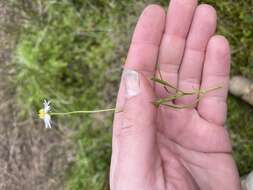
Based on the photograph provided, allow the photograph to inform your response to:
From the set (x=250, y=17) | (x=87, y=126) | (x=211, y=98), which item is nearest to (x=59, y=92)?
(x=87, y=126)

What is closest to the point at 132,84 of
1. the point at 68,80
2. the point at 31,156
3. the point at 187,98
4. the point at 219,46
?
the point at 187,98

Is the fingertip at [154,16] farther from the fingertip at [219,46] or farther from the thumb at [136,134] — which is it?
the thumb at [136,134]

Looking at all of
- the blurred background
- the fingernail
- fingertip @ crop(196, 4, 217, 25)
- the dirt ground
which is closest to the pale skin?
fingertip @ crop(196, 4, 217, 25)

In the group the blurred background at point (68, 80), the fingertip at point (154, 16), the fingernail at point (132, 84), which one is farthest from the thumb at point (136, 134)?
the blurred background at point (68, 80)

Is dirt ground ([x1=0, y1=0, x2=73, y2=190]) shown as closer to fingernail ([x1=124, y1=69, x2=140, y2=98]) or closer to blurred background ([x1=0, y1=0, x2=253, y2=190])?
blurred background ([x1=0, y1=0, x2=253, y2=190])

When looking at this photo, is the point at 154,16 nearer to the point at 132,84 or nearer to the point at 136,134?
the point at 132,84

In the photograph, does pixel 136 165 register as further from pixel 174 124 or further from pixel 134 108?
pixel 174 124
